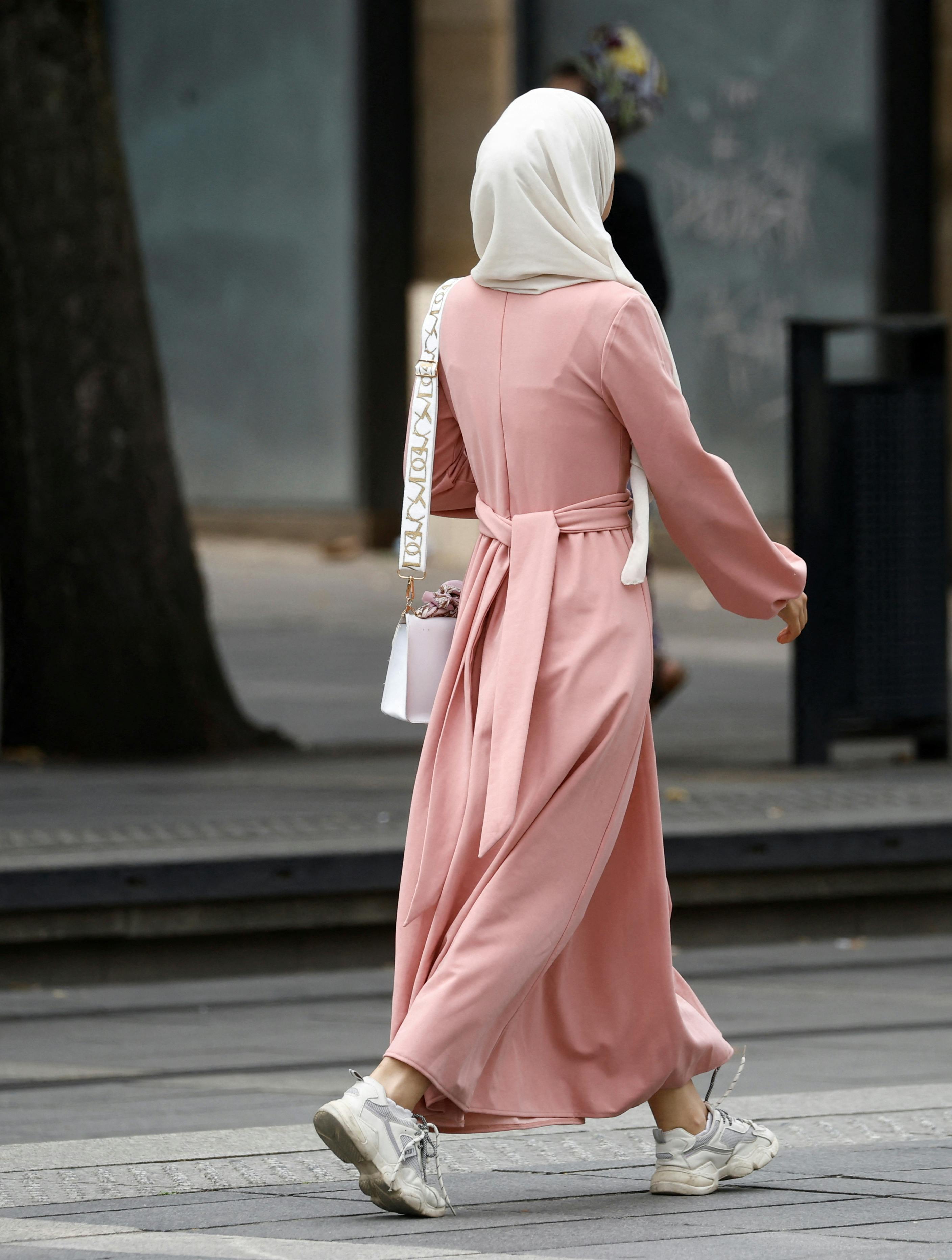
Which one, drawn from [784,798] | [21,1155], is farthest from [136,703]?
[21,1155]

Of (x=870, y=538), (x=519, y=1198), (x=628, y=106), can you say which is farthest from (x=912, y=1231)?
(x=870, y=538)

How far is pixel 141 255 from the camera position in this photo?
9562 millimetres

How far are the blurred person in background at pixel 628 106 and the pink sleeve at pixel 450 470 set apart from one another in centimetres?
357

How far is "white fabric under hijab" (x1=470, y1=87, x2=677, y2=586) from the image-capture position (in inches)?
164

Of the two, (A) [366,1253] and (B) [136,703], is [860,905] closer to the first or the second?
(B) [136,703]

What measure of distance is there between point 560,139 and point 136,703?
5528 millimetres

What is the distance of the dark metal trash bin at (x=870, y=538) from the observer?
8.98m

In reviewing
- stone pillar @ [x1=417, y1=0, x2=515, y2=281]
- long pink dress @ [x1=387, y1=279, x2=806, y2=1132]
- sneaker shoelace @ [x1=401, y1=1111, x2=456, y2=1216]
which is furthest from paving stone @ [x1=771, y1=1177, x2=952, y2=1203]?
stone pillar @ [x1=417, y1=0, x2=515, y2=281]

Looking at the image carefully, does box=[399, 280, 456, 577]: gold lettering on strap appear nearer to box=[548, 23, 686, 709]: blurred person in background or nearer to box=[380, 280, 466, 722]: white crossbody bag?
box=[380, 280, 466, 722]: white crossbody bag

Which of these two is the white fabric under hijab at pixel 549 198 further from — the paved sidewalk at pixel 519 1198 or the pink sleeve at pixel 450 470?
the paved sidewalk at pixel 519 1198

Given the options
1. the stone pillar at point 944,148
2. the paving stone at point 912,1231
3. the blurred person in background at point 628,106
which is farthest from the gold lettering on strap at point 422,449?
the stone pillar at point 944,148

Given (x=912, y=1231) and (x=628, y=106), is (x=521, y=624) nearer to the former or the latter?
(x=912, y=1231)

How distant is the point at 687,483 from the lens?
4.24m

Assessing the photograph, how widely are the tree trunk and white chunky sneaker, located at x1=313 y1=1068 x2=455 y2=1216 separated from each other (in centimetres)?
546
